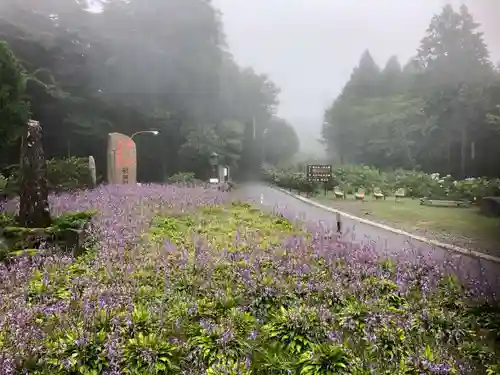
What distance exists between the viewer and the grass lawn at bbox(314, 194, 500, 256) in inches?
106

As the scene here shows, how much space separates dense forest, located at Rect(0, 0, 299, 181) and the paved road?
29cm

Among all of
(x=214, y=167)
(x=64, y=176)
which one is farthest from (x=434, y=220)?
(x=64, y=176)

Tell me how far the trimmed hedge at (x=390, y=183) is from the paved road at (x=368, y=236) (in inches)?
5.6

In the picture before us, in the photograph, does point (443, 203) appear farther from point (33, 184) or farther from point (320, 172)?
point (33, 184)

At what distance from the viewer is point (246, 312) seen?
9.35 feet

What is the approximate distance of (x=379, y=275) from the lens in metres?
3.07

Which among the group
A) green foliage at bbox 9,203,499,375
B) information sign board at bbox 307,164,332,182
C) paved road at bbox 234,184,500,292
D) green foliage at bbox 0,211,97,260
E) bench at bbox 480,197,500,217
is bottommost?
green foliage at bbox 9,203,499,375

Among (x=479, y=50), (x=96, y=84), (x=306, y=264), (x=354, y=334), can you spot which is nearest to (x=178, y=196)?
(x=96, y=84)

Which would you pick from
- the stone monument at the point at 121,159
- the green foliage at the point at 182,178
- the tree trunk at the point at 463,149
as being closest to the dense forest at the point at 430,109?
the tree trunk at the point at 463,149

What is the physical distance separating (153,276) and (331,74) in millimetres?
2079

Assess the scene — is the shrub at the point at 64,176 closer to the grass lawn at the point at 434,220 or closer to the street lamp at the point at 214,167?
the street lamp at the point at 214,167

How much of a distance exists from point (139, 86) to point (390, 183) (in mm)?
3275

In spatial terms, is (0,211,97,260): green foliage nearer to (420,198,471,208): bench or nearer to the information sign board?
the information sign board

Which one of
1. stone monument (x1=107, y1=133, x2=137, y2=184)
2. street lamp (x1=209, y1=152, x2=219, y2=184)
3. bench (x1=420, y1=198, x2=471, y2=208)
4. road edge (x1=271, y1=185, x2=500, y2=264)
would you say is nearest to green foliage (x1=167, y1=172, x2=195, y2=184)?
street lamp (x1=209, y1=152, x2=219, y2=184)
